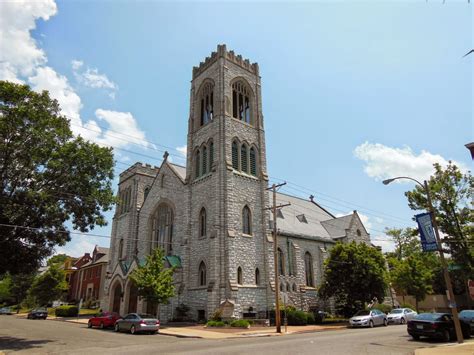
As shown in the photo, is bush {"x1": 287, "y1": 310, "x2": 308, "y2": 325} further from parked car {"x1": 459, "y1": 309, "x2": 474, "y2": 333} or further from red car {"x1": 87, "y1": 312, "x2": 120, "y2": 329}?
red car {"x1": 87, "y1": 312, "x2": 120, "y2": 329}

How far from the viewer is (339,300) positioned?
34.7 m

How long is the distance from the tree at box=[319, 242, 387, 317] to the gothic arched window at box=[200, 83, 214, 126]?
19.0 meters

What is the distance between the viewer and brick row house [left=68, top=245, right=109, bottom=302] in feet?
201

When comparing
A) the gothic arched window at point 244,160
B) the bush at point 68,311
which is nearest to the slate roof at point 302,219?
the gothic arched window at point 244,160

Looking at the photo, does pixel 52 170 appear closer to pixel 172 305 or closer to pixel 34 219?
pixel 34 219

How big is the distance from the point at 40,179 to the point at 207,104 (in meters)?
21.6

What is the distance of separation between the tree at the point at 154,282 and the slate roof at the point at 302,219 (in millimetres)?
13117

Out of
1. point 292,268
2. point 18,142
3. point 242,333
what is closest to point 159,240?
point 292,268

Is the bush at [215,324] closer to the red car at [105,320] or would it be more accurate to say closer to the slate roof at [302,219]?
the red car at [105,320]

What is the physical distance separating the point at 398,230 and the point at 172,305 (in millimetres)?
42506

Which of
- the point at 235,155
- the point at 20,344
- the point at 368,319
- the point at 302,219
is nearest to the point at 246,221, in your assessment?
the point at 235,155

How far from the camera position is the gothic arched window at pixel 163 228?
3722cm

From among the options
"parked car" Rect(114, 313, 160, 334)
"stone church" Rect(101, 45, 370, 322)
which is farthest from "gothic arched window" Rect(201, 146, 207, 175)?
"parked car" Rect(114, 313, 160, 334)

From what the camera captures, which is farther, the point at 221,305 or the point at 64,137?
the point at 221,305
